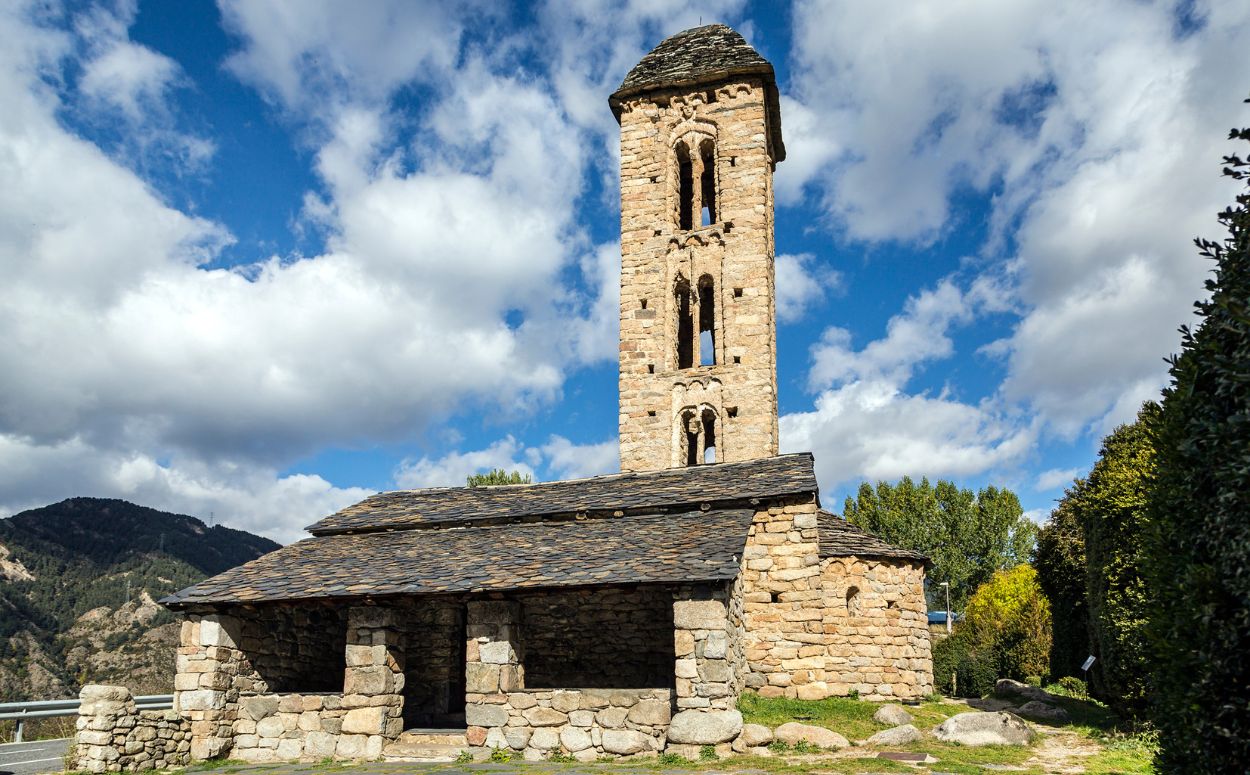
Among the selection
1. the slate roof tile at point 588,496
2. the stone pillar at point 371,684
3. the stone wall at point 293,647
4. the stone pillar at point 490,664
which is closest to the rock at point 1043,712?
the slate roof tile at point 588,496

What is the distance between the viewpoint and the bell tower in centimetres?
2162

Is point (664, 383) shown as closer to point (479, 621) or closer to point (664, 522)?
point (664, 522)

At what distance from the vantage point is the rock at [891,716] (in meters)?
11.1

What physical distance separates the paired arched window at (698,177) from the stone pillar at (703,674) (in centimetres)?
1502

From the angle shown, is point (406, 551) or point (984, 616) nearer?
point (406, 551)

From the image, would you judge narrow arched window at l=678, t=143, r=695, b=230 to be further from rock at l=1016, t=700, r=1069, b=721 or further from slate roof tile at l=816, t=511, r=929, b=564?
rock at l=1016, t=700, r=1069, b=721

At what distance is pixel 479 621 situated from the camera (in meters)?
11.2

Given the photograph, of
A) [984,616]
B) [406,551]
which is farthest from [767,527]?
[984,616]

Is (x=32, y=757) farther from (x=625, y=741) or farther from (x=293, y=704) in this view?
(x=625, y=741)

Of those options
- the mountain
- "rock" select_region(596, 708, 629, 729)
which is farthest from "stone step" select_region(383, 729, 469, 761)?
the mountain

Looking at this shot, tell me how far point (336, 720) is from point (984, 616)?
30.7m

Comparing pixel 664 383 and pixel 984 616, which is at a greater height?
pixel 664 383

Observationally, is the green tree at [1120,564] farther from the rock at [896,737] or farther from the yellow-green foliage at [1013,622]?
the yellow-green foliage at [1013,622]

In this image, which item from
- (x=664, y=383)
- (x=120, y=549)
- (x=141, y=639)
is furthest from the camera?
(x=120, y=549)
